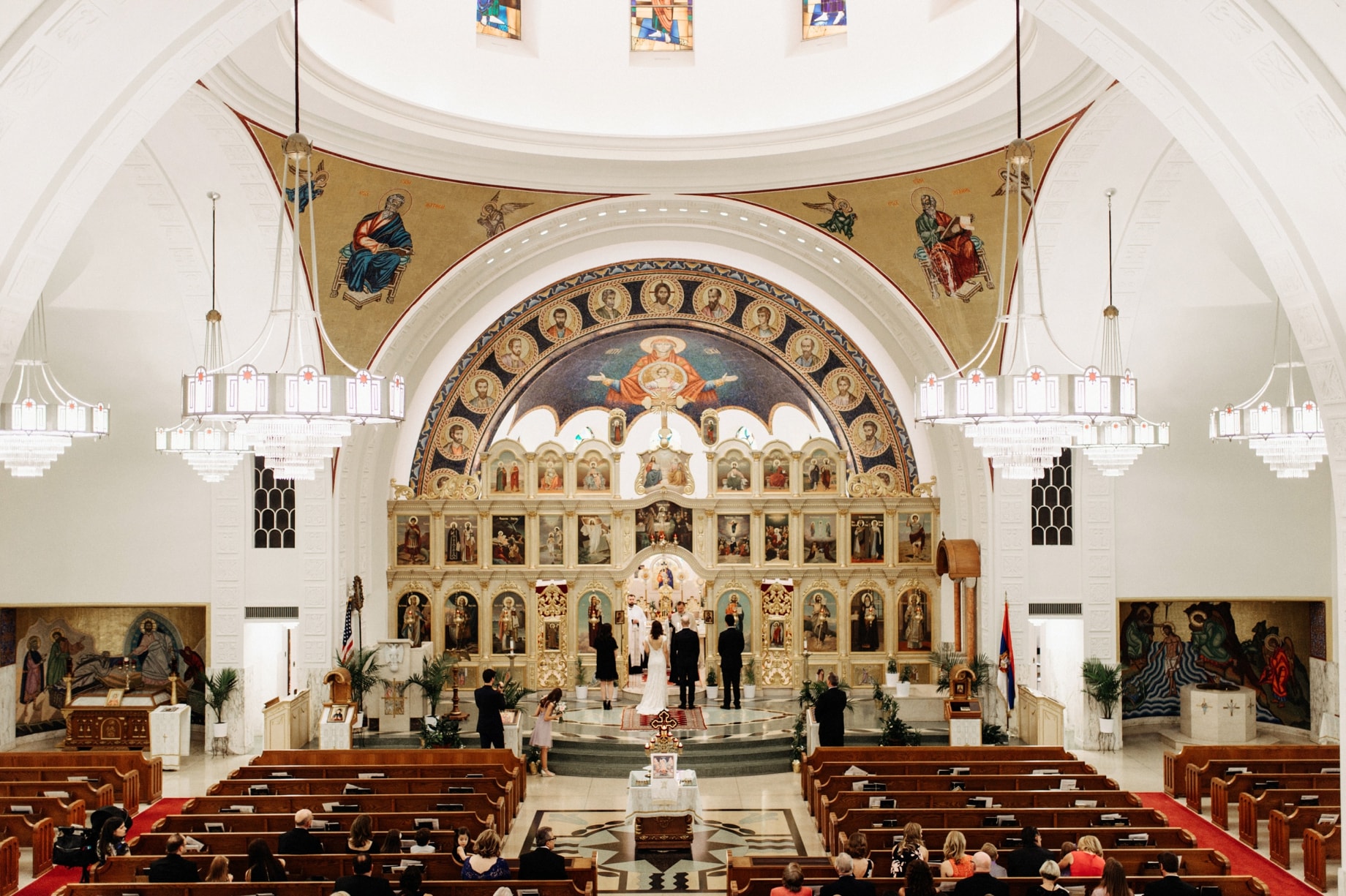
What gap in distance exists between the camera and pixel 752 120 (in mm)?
18422

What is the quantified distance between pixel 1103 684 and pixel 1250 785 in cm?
450

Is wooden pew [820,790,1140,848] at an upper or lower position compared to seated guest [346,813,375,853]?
lower

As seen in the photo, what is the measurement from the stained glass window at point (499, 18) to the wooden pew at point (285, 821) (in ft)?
33.4

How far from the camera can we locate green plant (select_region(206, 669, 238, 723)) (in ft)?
61.4

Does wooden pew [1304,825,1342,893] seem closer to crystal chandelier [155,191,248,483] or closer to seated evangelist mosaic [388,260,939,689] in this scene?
seated evangelist mosaic [388,260,939,689]

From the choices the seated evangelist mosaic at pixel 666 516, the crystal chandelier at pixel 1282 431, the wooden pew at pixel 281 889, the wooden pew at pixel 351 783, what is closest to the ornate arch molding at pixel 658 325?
the seated evangelist mosaic at pixel 666 516

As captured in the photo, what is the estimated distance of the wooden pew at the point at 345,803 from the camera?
12531mm

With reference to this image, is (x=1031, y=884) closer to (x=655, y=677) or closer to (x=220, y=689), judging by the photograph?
(x=655, y=677)

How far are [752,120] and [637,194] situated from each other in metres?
1.93

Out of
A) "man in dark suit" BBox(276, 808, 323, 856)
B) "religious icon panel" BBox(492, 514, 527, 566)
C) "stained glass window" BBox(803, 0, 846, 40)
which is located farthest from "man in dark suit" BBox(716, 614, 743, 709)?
"man in dark suit" BBox(276, 808, 323, 856)

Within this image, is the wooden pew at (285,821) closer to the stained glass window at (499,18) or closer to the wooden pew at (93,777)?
the wooden pew at (93,777)

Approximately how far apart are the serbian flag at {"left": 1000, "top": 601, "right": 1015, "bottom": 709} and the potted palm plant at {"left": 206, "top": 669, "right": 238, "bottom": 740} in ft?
36.0

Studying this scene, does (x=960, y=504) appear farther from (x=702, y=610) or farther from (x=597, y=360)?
(x=597, y=360)

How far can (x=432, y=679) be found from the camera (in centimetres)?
1983
